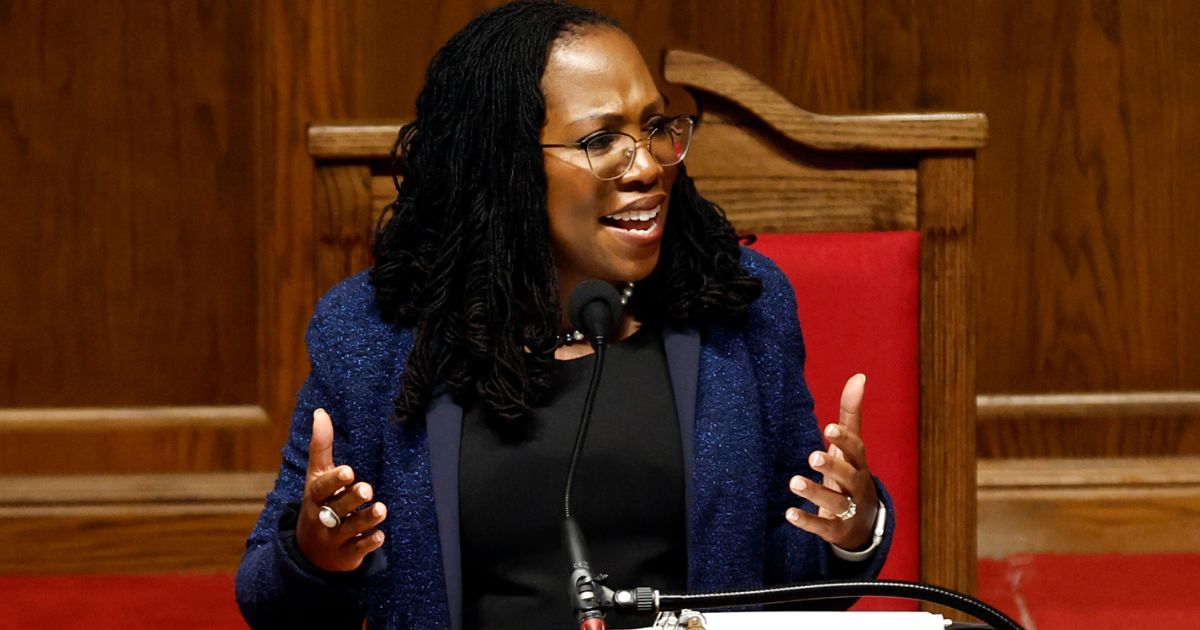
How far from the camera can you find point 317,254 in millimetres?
1267

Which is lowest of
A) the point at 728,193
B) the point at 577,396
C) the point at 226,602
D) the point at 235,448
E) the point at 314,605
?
the point at 226,602

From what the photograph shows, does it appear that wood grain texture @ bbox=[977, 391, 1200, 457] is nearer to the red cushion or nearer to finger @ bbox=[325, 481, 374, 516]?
the red cushion

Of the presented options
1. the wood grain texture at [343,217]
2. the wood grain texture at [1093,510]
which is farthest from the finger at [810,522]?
the wood grain texture at [1093,510]

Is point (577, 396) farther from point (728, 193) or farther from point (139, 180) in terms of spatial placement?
point (139, 180)

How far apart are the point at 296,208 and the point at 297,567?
3.99 ft

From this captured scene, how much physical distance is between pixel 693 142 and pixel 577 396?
0.89 feet

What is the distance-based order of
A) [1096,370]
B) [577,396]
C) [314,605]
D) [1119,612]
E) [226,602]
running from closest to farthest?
1. [314,605]
2. [577,396]
3. [1119,612]
4. [226,602]
5. [1096,370]

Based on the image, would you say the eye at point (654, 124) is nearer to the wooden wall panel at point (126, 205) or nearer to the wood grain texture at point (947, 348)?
the wood grain texture at point (947, 348)

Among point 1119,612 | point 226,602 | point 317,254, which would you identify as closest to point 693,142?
point 317,254

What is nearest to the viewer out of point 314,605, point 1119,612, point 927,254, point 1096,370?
point 314,605

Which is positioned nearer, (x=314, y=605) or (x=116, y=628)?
(x=314, y=605)

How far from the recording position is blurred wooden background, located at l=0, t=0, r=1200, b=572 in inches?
83.1

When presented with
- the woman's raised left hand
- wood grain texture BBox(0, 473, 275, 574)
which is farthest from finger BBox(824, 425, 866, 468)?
wood grain texture BBox(0, 473, 275, 574)

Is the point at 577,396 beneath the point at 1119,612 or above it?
above
